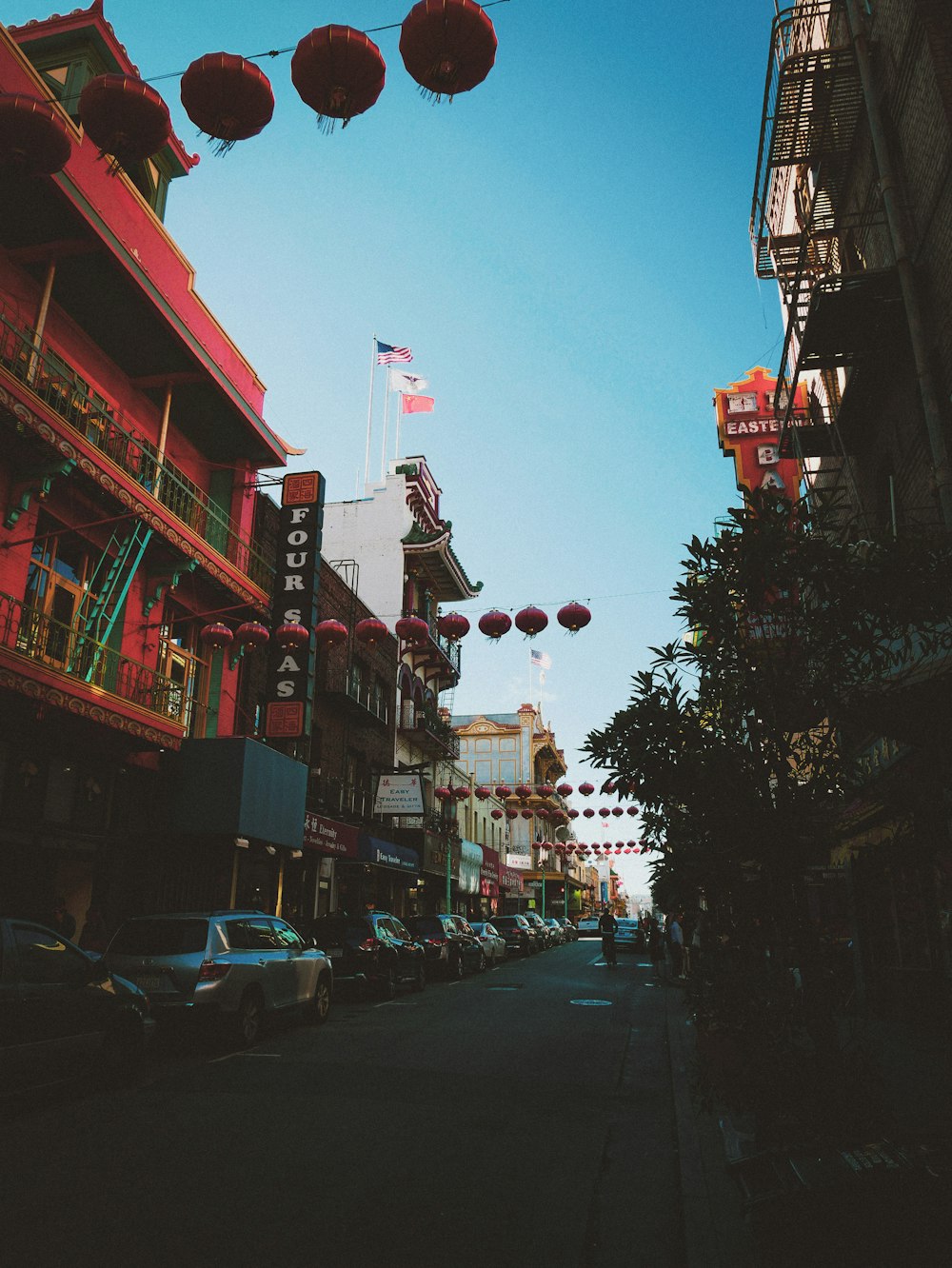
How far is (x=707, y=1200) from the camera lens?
197 inches

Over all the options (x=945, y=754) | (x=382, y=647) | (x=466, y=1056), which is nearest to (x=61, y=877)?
(x=466, y=1056)

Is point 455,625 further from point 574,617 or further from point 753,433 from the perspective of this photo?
point 753,433

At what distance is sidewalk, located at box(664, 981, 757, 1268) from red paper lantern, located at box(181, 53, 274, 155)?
694cm

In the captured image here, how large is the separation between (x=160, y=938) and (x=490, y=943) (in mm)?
19160

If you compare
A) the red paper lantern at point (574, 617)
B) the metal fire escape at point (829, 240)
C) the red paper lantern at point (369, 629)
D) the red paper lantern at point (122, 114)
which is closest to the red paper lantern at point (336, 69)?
the red paper lantern at point (122, 114)

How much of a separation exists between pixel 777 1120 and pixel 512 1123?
2742mm

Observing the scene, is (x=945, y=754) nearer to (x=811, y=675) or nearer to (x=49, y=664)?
(x=811, y=675)

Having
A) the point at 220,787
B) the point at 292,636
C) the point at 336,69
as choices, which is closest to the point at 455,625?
the point at 292,636

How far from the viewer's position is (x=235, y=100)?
6.22m

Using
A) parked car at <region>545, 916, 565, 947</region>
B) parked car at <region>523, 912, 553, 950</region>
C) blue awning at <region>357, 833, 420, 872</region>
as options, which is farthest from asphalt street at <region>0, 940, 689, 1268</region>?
parked car at <region>545, 916, 565, 947</region>

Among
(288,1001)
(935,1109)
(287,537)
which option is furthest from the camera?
(287,537)

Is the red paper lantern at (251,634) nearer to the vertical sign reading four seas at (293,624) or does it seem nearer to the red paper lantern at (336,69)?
the vertical sign reading four seas at (293,624)

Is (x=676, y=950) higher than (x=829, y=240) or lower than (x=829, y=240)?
lower

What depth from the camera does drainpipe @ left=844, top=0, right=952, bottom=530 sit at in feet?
30.1
